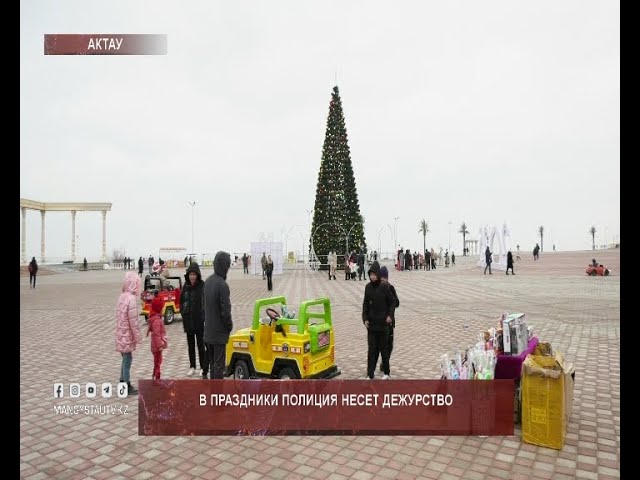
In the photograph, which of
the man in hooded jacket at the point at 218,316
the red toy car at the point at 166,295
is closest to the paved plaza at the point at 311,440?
the man in hooded jacket at the point at 218,316

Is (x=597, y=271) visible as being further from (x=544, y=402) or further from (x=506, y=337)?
(x=544, y=402)

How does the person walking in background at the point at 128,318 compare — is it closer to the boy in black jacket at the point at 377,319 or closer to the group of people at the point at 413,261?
the boy in black jacket at the point at 377,319

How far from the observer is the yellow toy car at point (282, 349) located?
5.76m

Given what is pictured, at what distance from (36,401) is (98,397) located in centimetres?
79

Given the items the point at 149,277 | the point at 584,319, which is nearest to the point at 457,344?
the point at 584,319

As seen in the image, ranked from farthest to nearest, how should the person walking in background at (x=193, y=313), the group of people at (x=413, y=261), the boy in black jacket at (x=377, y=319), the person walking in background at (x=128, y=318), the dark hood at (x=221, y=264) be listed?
the group of people at (x=413, y=261), the person walking in background at (x=193, y=313), the boy in black jacket at (x=377, y=319), the person walking in background at (x=128, y=318), the dark hood at (x=221, y=264)

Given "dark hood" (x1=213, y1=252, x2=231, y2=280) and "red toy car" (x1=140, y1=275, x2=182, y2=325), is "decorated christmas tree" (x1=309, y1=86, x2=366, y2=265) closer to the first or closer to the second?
"red toy car" (x1=140, y1=275, x2=182, y2=325)

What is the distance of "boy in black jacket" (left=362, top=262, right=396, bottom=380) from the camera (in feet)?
20.6

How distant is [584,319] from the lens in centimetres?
1156

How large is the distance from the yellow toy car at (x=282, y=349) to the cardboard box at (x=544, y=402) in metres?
2.67

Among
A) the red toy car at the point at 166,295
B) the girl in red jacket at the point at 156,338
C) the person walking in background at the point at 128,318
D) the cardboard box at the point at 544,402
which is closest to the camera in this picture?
the cardboard box at the point at 544,402

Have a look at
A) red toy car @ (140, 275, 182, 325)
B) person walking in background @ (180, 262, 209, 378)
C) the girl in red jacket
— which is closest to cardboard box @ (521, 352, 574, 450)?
person walking in background @ (180, 262, 209, 378)

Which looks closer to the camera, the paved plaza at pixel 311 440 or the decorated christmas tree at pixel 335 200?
the paved plaza at pixel 311 440

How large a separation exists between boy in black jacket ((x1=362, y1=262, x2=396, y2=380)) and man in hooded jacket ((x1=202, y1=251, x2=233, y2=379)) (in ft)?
6.80
